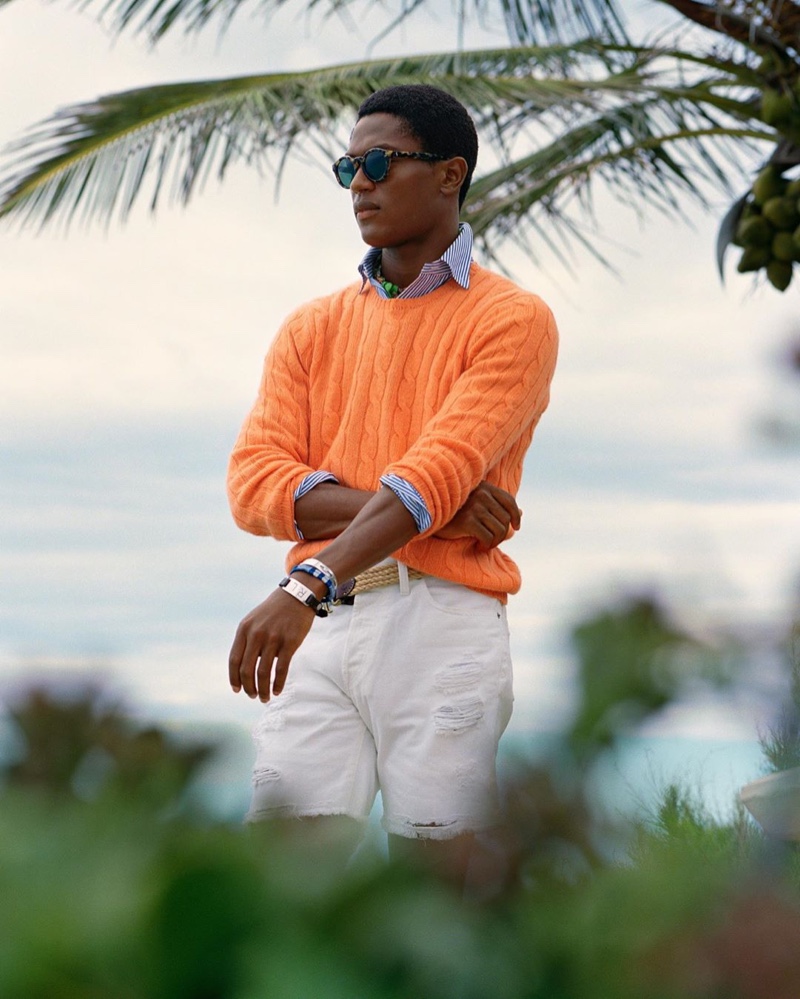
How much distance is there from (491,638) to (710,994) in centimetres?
197

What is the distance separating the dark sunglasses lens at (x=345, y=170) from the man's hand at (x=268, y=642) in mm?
862

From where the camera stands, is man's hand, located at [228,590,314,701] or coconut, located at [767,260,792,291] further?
coconut, located at [767,260,792,291]

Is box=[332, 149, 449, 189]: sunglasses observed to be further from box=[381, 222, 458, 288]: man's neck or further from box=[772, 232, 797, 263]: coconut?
box=[772, 232, 797, 263]: coconut

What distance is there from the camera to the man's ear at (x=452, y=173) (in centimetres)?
267

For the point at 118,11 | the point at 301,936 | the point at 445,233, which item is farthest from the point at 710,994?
the point at 118,11

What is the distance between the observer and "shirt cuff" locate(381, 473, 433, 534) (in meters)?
2.31

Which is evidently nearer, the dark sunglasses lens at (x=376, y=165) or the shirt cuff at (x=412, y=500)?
the shirt cuff at (x=412, y=500)

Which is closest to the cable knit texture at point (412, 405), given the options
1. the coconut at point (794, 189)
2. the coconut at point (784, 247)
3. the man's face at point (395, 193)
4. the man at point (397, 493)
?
the man at point (397, 493)

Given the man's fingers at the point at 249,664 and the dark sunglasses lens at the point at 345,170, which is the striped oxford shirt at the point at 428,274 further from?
the man's fingers at the point at 249,664

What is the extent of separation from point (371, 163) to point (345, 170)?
7cm

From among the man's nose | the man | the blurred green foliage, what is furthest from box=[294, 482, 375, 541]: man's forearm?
the blurred green foliage

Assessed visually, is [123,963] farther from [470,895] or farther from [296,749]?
[296,749]

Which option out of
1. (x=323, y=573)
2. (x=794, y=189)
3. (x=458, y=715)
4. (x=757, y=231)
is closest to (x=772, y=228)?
(x=757, y=231)

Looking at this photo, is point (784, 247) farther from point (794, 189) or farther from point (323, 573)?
point (323, 573)
